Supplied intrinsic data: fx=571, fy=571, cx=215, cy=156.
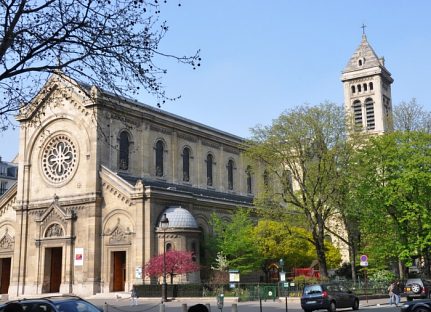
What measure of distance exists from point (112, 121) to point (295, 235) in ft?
62.3

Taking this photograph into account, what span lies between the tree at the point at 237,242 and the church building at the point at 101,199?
1.65 m

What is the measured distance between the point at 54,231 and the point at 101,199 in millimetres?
5769

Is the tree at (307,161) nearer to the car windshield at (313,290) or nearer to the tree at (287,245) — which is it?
the tree at (287,245)

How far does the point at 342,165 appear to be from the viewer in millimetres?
42594

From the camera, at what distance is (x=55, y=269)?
5278cm

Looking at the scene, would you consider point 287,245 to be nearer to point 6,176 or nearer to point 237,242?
point 237,242

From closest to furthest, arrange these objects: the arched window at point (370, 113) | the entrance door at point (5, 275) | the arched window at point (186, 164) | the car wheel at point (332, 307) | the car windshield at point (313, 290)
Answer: the car wheel at point (332, 307) < the car windshield at point (313, 290) < the entrance door at point (5, 275) < the arched window at point (186, 164) < the arched window at point (370, 113)

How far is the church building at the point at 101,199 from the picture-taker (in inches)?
1869

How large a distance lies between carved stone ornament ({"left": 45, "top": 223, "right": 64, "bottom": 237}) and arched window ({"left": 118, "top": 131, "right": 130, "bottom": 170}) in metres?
7.71

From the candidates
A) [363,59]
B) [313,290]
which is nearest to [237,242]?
[313,290]

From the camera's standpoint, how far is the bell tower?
8444cm

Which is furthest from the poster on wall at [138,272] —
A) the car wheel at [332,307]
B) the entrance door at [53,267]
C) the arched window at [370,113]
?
the arched window at [370,113]

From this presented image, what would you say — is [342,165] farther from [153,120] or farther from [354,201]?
[153,120]

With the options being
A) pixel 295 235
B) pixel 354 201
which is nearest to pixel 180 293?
pixel 295 235
